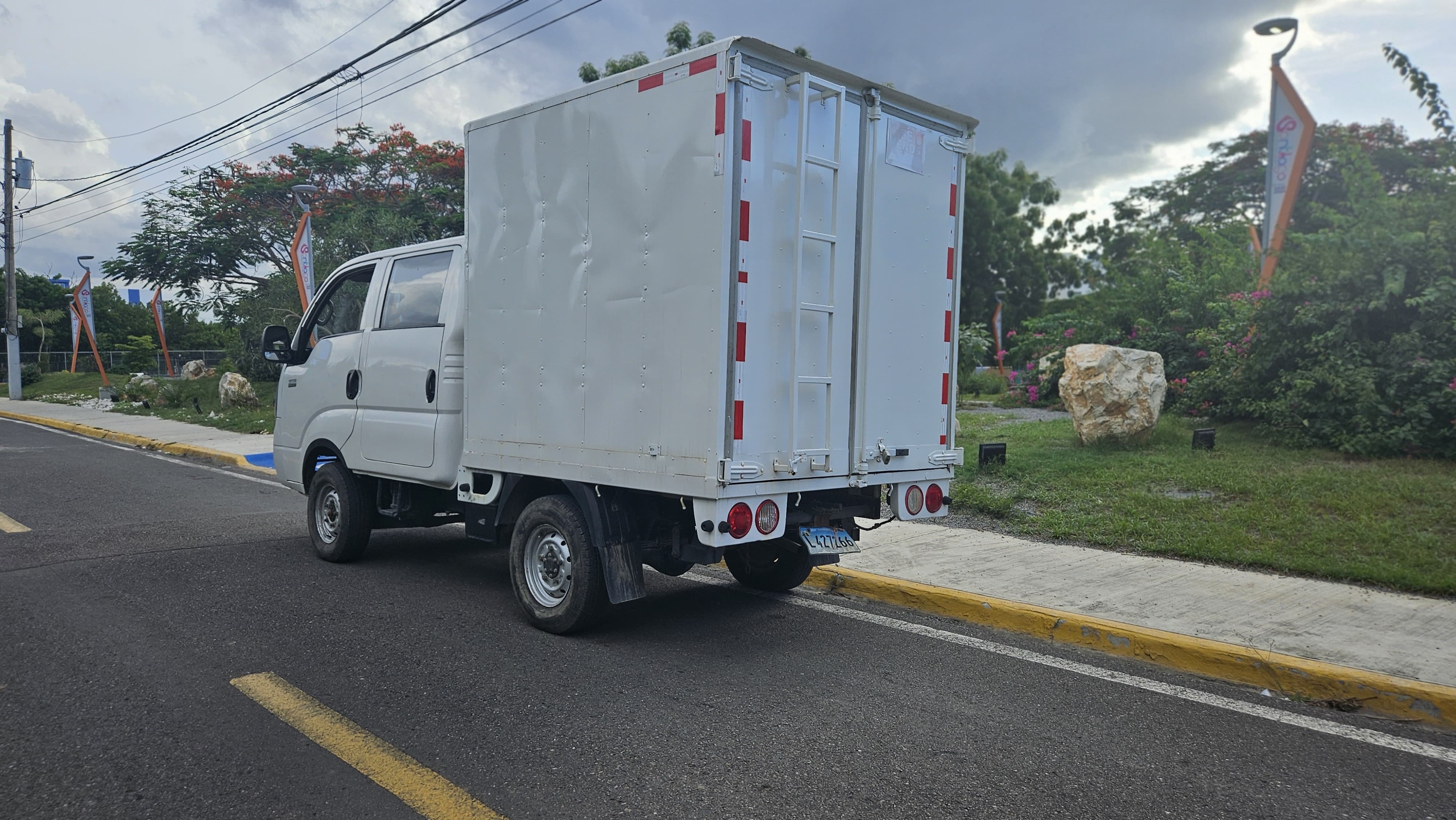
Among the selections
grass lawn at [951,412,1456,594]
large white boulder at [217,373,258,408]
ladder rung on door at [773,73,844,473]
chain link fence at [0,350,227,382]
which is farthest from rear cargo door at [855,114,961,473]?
chain link fence at [0,350,227,382]

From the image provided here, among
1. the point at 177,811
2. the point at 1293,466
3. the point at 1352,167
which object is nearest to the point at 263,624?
the point at 177,811

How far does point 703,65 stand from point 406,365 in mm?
3132

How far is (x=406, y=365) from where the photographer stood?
6.42 m

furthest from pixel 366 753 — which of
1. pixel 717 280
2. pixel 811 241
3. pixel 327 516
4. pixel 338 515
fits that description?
pixel 327 516

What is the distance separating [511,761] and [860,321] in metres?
2.85

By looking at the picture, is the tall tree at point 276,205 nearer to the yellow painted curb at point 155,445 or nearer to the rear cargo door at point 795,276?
the yellow painted curb at point 155,445

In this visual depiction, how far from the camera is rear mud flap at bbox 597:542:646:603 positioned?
4.97 meters

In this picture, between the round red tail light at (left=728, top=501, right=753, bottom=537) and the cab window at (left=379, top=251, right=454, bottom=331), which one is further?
the cab window at (left=379, top=251, right=454, bottom=331)

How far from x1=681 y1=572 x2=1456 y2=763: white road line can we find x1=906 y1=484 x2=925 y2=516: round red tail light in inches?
28.1

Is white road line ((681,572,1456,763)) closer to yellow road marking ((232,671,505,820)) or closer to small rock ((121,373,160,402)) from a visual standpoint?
yellow road marking ((232,671,505,820))

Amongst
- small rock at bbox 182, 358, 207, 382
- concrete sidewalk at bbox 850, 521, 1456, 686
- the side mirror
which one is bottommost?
concrete sidewalk at bbox 850, 521, 1456, 686

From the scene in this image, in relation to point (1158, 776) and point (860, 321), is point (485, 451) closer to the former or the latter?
point (860, 321)

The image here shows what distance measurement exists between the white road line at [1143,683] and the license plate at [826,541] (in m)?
0.68

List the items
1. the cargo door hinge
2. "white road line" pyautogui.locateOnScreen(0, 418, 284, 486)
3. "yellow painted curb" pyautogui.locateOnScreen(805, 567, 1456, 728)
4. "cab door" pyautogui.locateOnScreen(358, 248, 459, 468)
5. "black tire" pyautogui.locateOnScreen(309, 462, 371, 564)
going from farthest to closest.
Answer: "white road line" pyautogui.locateOnScreen(0, 418, 284, 486) → "black tire" pyautogui.locateOnScreen(309, 462, 371, 564) → "cab door" pyautogui.locateOnScreen(358, 248, 459, 468) → the cargo door hinge → "yellow painted curb" pyautogui.locateOnScreen(805, 567, 1456, 728)
